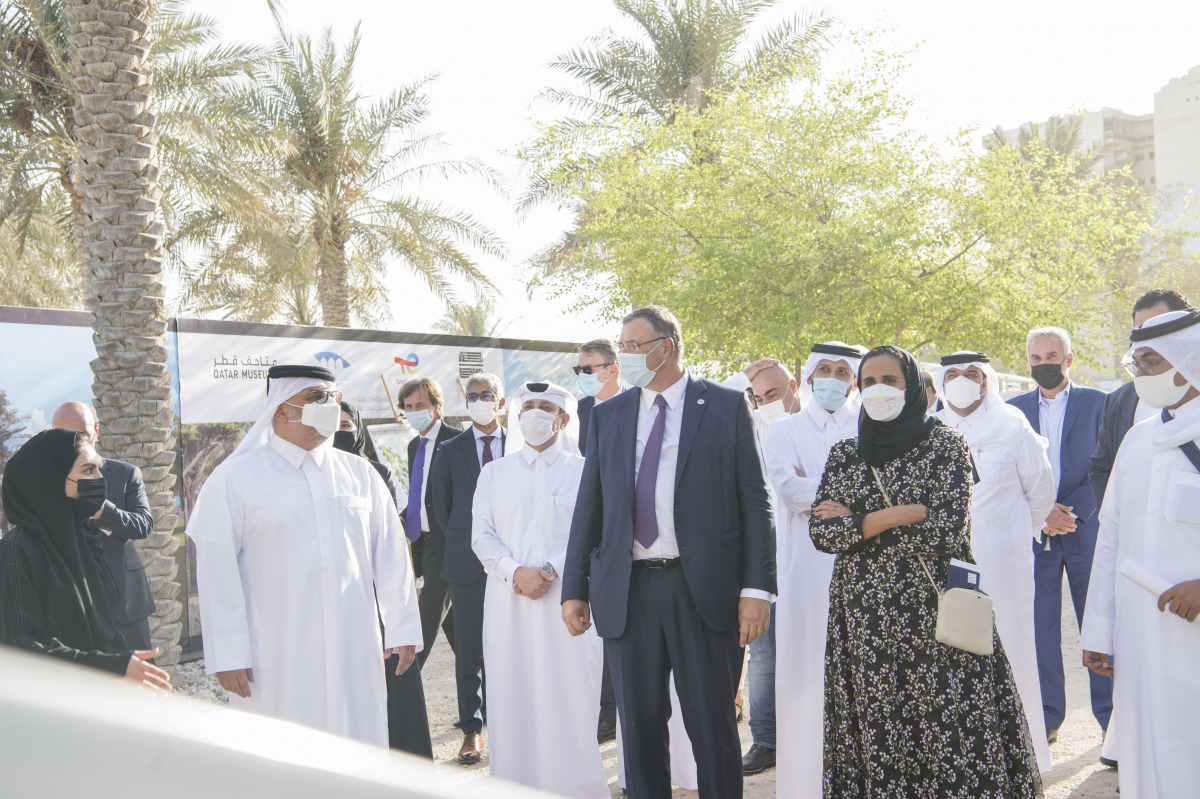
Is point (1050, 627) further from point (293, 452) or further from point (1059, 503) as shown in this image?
point (293, 452)

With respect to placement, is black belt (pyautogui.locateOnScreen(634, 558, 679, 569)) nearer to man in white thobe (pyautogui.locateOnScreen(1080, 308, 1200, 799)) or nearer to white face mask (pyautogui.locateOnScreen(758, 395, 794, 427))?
man in white thobe (pyautogui.locateOnScreen(1080, 308, 1200, 799))

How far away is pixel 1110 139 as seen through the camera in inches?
2798

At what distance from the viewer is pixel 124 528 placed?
5.18 meters

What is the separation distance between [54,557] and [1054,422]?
18.7 feet

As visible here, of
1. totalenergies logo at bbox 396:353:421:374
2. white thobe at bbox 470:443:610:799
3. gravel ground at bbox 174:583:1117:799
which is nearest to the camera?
white thobe at bbox 470:443:610:799

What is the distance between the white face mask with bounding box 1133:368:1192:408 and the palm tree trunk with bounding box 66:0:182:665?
269 inches

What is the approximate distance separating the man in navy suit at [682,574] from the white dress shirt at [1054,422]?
3.16 meters

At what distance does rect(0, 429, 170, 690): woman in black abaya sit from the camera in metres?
3.68

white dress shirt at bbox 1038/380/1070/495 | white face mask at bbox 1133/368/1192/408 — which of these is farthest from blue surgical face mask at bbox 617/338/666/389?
white dress shirt at bbox 1038/380/1070/495

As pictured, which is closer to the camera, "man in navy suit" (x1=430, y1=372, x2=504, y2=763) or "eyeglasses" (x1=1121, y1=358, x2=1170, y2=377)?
"eyeglasses" (x1=1121, y1=358, x2=1170, y2=377)

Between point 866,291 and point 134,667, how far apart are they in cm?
1256

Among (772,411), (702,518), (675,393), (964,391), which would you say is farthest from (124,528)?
(964,391)

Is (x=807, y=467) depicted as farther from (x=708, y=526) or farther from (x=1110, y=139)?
(x=1110, y=139)

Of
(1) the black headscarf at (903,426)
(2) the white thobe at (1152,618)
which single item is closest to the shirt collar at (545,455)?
(1) the black headscarf at (903,426)
